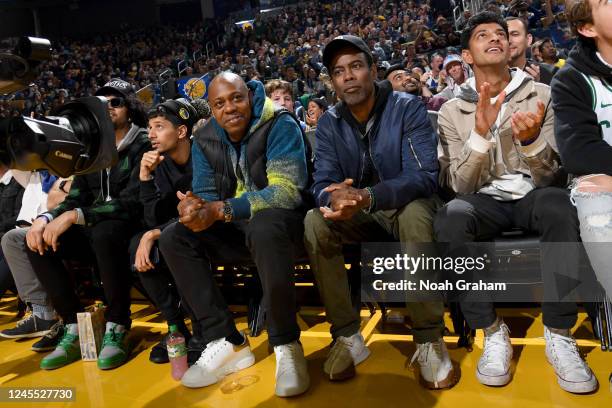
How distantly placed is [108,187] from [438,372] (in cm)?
217

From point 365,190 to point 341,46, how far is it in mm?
730

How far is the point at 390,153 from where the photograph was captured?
2.41 m

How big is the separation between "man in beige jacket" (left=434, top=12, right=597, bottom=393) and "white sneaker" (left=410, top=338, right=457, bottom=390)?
4.5 inches

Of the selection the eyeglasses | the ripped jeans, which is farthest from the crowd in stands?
the ripped jeans

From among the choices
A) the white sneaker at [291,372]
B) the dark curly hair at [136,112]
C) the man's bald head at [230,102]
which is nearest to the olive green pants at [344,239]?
the white sneaker at [291,372]

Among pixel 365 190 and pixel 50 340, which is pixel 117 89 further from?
pixel 365 190

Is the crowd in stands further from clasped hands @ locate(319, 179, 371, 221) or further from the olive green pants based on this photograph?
clasped hands @ locate(319, 179, 371, 221)

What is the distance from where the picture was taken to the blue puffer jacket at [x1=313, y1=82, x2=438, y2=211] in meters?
2.22

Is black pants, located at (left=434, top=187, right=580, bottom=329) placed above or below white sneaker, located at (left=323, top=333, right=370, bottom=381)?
above

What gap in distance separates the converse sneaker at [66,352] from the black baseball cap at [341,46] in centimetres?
205

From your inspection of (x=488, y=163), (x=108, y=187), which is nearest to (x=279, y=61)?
(x=108, y=187)

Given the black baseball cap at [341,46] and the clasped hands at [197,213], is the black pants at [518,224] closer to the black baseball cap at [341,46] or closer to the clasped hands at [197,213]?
the black baseball cap at [341,46]

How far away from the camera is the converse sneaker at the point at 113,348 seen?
2.78 metres

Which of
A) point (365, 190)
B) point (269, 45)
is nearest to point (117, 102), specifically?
point (365, 190)
